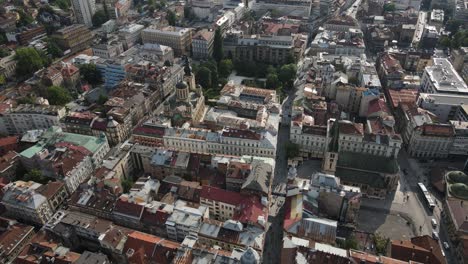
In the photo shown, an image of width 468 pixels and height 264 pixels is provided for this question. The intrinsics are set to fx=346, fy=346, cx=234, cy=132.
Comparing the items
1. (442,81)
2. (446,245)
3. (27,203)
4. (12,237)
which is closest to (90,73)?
(27,203)

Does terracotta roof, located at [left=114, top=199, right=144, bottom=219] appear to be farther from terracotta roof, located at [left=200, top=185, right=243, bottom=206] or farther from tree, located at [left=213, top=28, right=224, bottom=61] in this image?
tree, located at [left=213, top=28, right=224, bottom=61]

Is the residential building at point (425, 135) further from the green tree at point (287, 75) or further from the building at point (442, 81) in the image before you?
the green tree at point (287, 75)

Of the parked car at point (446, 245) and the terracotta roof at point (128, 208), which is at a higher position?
the terracotta roof at point (128, 208)

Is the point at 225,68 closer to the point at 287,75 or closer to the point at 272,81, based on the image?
the point at 272,81

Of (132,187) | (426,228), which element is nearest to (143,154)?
(132,187)

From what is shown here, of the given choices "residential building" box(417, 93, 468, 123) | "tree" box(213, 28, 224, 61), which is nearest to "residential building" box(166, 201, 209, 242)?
"residential building" box(417, 93, 468, 123)

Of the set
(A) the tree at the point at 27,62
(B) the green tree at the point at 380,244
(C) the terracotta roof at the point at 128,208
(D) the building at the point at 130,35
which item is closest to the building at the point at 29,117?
(A) the tree at the point at 27,62
